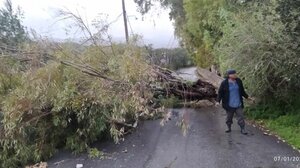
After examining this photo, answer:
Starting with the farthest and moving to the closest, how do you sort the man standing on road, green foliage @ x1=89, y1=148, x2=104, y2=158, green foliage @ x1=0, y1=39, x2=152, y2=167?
the man standing on road → green foliage @ x1=0, y1=39, x2=152, y2=167 → green foliage @ x1=89, y1=148, x2=104, y2=158

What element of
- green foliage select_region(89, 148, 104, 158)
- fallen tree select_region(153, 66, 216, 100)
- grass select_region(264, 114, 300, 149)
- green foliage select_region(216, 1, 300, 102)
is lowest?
green foliage select_region(89, 148, 104, 158)

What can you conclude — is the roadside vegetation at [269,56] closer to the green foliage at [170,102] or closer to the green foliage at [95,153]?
the green foliage at [170,102]

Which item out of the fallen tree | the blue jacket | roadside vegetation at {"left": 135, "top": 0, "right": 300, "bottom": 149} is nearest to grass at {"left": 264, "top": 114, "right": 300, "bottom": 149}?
roadside vegetation at {"left": 135, "top": 0, "right": 300, "bottom": 149}

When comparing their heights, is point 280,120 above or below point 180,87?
below

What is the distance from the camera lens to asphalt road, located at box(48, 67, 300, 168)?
635cm

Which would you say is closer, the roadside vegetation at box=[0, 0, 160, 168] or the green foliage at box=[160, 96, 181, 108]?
the roadside vegetation at box=[0, 0, 160, 168]

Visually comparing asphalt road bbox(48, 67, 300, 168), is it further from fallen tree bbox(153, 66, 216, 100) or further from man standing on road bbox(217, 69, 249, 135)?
fallen tree bbox(153, 66, 216, 100)

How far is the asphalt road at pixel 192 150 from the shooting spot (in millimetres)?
6348

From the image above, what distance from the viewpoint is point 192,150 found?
23.7 ft

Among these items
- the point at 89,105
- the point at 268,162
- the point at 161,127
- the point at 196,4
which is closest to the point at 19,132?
the point at 89,105

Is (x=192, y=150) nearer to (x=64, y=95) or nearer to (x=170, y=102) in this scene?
(x=64, y=95)
